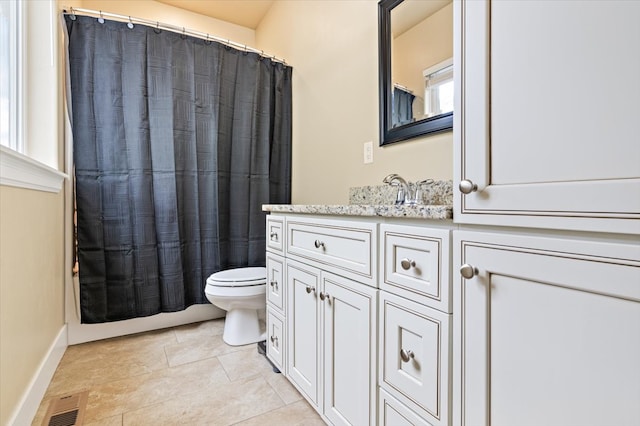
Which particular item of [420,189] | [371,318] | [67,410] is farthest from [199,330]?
[420,189]

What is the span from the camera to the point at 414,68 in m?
1.46

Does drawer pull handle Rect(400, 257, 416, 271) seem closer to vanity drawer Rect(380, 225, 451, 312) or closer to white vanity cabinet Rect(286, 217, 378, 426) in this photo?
vanity drawer Rect(380, 225, 451, 312)

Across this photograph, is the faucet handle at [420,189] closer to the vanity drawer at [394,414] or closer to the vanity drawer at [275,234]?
the vanity drawer at [275,234]

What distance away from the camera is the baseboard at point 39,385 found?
1.21 m

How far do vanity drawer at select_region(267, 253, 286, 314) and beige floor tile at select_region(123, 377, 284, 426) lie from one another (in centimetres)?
39

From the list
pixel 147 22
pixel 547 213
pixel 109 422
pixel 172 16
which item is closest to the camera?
pixel 547 213

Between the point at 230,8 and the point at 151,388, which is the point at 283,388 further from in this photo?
the point at 230,8

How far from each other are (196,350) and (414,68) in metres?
1.94

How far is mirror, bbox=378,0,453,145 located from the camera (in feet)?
4.34

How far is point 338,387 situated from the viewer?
1142 mm

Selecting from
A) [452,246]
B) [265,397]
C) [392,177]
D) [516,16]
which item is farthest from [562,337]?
[265,397]

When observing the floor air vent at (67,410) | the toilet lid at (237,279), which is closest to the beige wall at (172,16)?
the toilet lid at (237,279)

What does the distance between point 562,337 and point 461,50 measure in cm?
63

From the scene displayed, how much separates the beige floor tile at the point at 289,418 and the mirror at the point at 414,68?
49.8 inches
